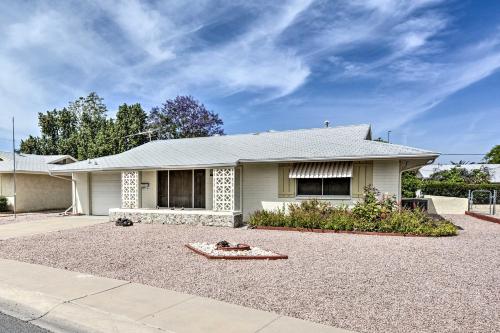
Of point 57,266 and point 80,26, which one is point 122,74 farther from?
point 57,266

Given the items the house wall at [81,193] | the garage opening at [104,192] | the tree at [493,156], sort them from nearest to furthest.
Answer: the garage opening at [104,192]
the house wall at [81,193]
the tree at [493,156]

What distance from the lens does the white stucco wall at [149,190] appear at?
56.0ft

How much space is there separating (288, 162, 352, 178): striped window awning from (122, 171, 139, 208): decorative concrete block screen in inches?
280

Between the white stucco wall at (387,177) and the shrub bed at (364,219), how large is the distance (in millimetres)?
406

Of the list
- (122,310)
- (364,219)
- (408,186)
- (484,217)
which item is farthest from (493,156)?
(122,310)

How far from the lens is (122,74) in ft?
65.7

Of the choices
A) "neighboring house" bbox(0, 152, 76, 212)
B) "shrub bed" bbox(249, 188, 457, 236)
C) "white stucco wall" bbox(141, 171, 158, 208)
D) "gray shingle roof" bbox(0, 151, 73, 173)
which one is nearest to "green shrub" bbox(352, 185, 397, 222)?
"shrub bed" bbox(249, 188, 457, 236)

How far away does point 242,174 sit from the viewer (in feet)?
51.1

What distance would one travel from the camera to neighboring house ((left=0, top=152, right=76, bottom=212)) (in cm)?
2180

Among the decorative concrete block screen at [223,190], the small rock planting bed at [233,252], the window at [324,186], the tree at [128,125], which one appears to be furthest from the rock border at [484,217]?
the tree at [128,125]

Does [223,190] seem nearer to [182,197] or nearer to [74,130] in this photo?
[182,197]

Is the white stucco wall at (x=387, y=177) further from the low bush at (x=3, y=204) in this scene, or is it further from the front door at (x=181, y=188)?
the low bush at (x=3, y=204)

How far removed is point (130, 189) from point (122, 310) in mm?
12012

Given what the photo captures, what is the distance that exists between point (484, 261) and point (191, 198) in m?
11.6
